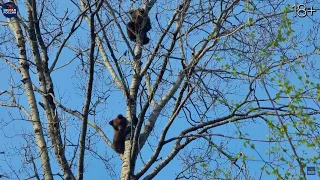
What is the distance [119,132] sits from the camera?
33.5ft

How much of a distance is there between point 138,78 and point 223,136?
1.84m

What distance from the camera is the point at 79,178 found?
8469mm

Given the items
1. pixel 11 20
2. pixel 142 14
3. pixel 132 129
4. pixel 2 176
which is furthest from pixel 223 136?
pixel 11 20

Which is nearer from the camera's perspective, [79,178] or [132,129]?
[79,178]

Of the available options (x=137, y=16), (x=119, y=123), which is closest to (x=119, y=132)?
(x=119, y=123)

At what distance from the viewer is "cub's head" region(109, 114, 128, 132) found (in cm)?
1012

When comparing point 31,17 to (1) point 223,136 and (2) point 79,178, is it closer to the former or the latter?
(2) point 79,178

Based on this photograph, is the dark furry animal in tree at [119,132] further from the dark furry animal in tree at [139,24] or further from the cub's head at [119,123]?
the dark furry animal in tree at [139,24]

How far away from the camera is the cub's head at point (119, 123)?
10.1 meters

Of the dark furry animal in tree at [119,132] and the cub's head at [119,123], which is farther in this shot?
the cub's head at [119,123]

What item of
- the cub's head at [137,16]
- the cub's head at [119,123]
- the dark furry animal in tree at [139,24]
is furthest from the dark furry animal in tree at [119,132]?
the cub's head at [137,16]

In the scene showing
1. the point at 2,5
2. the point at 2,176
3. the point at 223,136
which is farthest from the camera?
the point at 2,5

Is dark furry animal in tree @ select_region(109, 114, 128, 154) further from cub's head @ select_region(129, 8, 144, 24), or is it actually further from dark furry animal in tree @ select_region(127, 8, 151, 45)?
cub's head @ select_region(129, 8, 144, 24)

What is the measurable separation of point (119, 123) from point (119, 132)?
0.15 metres
